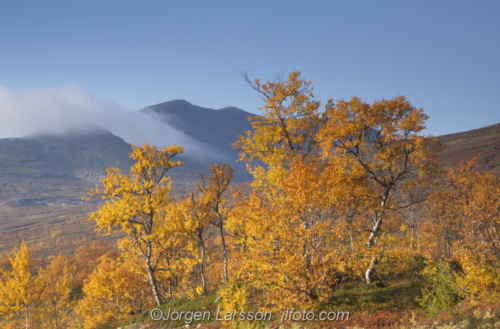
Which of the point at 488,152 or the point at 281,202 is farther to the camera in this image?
the point at 488,152

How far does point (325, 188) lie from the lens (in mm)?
18609

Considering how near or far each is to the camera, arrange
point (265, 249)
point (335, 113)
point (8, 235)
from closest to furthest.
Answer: point (265, 249), point (335, 113), point (8, 235)

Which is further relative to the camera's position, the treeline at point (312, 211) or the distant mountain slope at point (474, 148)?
the distant mountain slope at point (474, 148)

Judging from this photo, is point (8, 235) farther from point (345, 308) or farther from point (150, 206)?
point (345, 308)

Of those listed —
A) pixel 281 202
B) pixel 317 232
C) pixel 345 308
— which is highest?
pixel 281 202

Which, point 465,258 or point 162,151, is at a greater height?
point 162,151

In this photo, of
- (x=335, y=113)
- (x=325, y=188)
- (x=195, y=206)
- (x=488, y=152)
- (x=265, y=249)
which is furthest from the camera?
(x=488, y=152)

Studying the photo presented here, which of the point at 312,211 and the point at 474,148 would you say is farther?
the point at 474,148

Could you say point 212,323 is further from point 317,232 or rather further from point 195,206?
point 195,206

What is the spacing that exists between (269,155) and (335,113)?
641 centimetres

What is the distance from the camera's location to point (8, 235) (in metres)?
196

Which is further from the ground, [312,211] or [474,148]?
[474,148]

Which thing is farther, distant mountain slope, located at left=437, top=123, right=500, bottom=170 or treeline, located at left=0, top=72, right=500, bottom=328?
distant mountain slope, located at left=437, top=123, right=500, bottom=170

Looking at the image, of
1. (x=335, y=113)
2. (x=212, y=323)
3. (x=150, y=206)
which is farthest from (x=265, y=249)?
(x=150, y=206)
